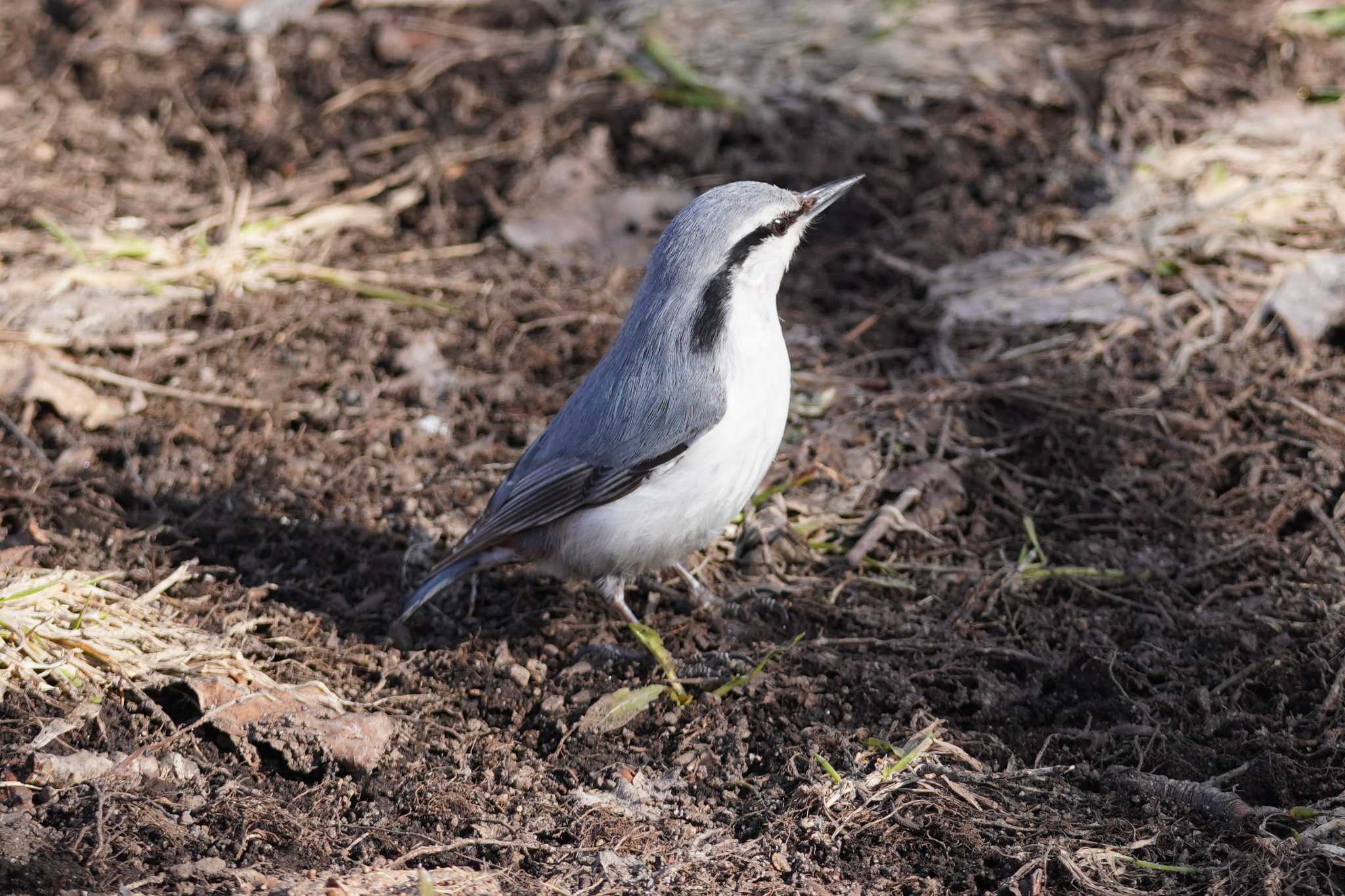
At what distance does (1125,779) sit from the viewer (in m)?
3.36

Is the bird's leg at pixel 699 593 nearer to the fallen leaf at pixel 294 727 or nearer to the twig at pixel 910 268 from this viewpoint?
the fallen leaf at pixel 294 727

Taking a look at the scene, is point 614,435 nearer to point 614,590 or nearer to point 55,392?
point 614,590

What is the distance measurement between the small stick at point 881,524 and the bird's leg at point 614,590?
0.79m

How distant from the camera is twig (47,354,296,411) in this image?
5098 millimetres

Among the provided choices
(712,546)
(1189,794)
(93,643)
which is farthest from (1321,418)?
(93,643)

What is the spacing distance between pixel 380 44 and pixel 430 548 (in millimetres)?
3925

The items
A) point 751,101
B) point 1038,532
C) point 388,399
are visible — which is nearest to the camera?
point 1038,532

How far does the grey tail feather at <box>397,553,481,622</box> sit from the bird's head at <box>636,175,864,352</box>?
1019 millimetres

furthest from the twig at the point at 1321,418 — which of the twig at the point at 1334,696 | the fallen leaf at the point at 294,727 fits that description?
the fallen leaf at the point at 294,727

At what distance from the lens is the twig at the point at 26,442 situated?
15.5 ft

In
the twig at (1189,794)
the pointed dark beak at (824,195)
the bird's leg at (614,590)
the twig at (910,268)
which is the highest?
the pointed dark beak at (824,195)

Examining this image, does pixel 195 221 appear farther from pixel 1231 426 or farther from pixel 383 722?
pixel 1231 426

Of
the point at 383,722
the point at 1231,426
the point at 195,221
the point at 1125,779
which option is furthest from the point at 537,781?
the point at 195,221

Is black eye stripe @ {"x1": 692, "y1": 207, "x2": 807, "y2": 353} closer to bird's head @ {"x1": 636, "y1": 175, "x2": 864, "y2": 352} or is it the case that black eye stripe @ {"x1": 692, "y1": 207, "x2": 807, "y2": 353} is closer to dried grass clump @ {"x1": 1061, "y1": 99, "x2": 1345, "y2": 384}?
bird's head @ {"x1": 636, "y1": 175, "x2": 864, "y2": 352}
